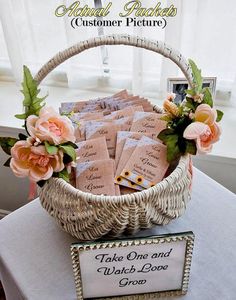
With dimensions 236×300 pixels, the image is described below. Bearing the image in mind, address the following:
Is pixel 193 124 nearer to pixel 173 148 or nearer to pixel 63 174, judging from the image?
pixel 173 148

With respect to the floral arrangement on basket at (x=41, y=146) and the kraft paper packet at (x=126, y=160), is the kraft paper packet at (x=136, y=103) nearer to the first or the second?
the kraft paper packet at (x=126, y=160)

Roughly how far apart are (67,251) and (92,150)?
0.22 metres

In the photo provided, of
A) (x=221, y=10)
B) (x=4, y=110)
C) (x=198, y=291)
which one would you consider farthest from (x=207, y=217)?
(x=4, y=110)

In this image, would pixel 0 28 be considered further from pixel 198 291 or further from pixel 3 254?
pixel 198 291

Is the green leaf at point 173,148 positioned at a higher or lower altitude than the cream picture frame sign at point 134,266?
higher

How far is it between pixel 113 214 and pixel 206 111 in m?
0.25

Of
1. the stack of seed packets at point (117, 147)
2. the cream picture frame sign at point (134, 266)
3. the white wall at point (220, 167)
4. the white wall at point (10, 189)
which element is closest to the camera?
the cream picture frame sign at point (134, 266)

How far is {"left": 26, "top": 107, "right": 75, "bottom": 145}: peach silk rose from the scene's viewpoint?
537 mm

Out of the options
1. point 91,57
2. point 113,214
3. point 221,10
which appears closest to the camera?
point 113,214

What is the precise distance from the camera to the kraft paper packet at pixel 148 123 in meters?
0.71

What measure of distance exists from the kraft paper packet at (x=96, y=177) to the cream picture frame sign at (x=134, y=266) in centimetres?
12

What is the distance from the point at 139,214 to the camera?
0.56 meters

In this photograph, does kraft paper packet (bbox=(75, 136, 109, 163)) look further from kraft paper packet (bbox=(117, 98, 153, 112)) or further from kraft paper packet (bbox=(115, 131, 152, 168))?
kraft paper packet (bbox=(117, 98, 153, 112))

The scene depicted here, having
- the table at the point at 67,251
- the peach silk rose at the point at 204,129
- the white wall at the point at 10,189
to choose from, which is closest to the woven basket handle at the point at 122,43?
the peach silk rose at the point at 204,129
